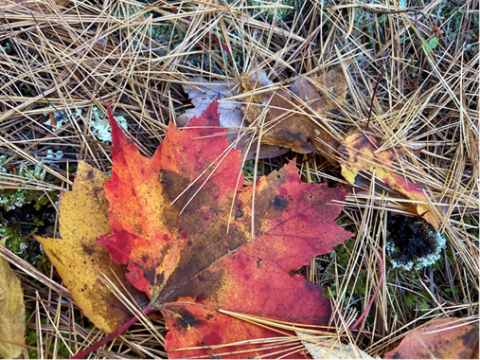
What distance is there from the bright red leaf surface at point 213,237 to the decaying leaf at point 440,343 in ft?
1.25

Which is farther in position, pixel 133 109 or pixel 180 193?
pixel 133 109

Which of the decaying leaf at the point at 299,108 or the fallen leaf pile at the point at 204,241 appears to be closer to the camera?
the fallen leaf pile at the point at 204,241

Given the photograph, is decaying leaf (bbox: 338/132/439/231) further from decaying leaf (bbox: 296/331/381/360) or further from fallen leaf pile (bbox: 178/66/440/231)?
decaying leaf (bbox: 296/331/381/360)

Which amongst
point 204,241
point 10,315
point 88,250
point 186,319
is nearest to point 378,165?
point 204,241

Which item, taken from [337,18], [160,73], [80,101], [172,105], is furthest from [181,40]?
[337,18]

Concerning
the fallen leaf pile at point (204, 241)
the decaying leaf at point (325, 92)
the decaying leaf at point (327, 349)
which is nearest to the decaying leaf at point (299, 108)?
the decaying leaf at point (325, 92)

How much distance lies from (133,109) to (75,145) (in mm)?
330

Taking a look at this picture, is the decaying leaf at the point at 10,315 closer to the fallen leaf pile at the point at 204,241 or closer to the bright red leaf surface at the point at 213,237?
the fallen leaf pile at the point at 204,241

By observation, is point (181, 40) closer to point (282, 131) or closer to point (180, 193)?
point (282, 131)

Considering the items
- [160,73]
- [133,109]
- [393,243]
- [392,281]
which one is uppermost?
[160,73]

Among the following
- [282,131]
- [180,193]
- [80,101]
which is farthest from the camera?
[80,101]

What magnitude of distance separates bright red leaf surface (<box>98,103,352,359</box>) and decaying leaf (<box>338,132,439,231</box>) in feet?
1.08

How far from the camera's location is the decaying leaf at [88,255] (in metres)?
1.10

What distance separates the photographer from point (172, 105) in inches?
57.7
